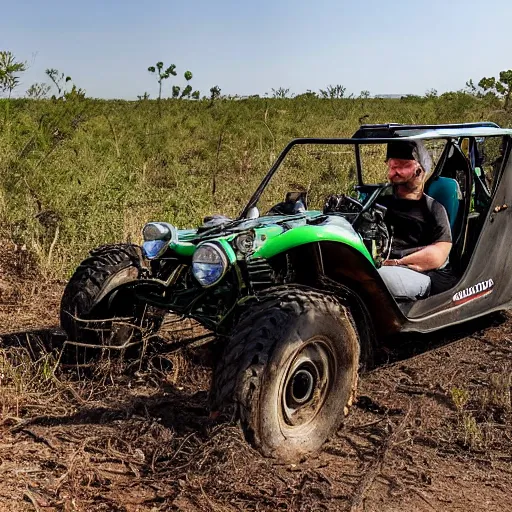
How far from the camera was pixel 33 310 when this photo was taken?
18.4 feet

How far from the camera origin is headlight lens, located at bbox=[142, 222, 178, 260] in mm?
3900

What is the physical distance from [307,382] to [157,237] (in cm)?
114

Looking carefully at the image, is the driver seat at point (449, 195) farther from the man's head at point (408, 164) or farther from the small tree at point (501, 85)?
the small tree at point (501, 85)

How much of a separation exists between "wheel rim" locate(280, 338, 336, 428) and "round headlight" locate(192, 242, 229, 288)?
54 centimetres

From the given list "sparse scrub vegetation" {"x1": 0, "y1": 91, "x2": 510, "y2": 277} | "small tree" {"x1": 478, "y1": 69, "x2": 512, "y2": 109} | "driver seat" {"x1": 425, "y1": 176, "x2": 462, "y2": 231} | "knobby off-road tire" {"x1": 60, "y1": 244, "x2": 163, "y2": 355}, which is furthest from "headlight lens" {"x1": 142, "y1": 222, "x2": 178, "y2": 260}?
"small tree" {"x1": 478, "y1": 69, "x2": 512, "y2": 109}

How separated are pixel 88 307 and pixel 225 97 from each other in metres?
21.7

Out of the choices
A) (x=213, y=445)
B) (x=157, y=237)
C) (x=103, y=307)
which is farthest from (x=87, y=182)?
(x=213, y=445)

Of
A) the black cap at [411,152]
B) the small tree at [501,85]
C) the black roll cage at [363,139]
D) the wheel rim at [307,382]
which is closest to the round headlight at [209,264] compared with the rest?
the wheel rim at [307,382]

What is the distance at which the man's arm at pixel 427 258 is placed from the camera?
179 inches

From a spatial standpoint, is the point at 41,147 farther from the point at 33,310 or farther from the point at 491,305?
the point at 491,305

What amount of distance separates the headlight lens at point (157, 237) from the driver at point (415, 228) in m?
1.33

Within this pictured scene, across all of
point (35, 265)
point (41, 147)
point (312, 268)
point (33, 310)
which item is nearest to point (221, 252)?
point (312, 268)

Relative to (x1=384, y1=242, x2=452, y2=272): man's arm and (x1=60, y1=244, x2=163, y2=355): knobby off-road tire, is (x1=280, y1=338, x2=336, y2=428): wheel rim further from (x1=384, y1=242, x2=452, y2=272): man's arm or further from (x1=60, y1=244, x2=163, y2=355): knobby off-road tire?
(x1=384, y1=242, x2=452, y2=272): man's arm

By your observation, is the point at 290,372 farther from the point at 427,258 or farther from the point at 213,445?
the point at 427,258
